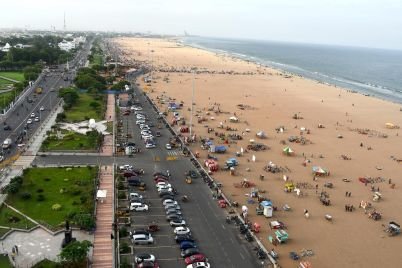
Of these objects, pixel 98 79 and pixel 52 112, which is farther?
pixel 98 79

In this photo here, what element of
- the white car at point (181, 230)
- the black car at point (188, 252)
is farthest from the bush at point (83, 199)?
the black car at point (188, 252)

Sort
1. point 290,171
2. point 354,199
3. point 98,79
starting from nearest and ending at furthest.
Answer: point 354,199
point 290,171
point 98,79

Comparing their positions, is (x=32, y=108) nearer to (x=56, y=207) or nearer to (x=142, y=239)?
(x=56, y=207)

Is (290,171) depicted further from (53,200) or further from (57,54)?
(57,54)

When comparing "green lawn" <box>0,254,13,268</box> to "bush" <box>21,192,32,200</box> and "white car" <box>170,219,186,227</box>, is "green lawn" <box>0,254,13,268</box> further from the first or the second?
"white car" <box>170,219,186,227</box>

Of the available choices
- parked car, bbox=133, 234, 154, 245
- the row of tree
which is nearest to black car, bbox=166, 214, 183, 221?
parked car, bbox=133, 234, 154, 245

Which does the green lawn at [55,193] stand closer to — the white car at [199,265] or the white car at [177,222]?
the white car at [177,222]

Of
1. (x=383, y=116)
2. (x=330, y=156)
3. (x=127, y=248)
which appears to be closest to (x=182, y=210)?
(x=127, y=248)
